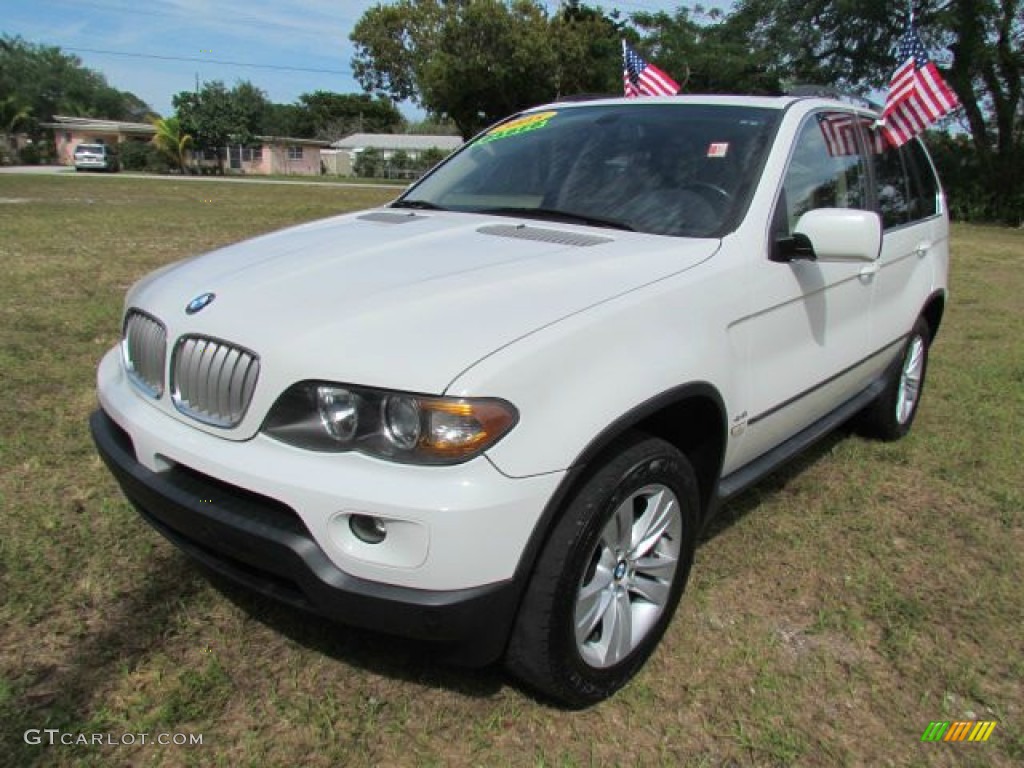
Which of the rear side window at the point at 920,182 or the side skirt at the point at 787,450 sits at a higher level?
the rear side window at the point at 920,182

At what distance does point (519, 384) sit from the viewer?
1847 mm

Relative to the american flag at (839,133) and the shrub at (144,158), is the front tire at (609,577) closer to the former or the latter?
the american flag at (839,133)

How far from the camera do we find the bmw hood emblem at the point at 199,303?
2.24 meters

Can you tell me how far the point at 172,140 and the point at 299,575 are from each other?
168 feet

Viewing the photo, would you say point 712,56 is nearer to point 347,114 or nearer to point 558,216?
point 558,216

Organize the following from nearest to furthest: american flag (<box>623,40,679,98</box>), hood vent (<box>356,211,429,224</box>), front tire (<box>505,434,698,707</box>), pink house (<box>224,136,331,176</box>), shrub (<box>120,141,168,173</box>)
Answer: front tire (<box>505,434,698,707</box>), hood vent (<box>356,211,429,224</box>), american flag (<box>623,40,679,98</box>), shrub (<box>120,141,168,173</box>), pink house (<box>224,136,331,176</box>)

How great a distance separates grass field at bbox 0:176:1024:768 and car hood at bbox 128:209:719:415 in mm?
814

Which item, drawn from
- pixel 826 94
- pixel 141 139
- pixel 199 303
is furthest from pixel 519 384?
pixel 141 139

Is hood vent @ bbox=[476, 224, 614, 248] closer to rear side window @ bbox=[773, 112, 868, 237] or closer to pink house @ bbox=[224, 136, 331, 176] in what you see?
rear side window @ bbox=[773, 112, 868, 237]

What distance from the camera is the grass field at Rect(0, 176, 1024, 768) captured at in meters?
2.17

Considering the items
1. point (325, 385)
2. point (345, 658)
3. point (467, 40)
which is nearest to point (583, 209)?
point (325, 385)

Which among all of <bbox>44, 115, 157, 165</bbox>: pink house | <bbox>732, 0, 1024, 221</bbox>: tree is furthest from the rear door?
<bbox>44, 115, 157, 165</bbox>: pink house

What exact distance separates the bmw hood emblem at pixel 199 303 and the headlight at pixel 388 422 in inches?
18.9

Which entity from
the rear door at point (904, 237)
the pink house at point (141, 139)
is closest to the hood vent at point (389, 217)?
the rear door at point (904, 237)
